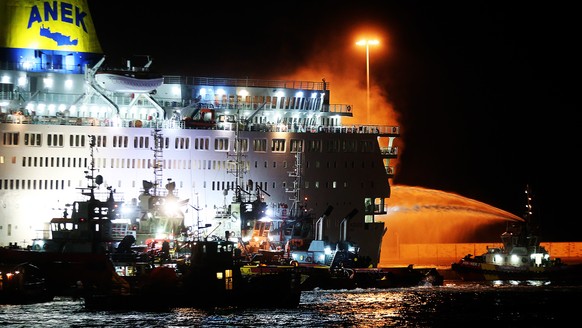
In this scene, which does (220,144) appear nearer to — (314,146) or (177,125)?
(177,125)

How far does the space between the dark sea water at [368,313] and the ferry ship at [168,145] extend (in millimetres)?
11015

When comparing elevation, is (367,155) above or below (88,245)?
above

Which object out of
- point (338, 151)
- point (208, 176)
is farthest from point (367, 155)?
point (208, 176)

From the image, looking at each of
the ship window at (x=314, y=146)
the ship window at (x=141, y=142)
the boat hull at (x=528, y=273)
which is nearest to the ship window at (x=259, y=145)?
the ship window at (x=314, y=146)

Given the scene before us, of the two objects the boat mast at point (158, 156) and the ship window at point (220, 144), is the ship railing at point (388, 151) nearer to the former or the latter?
the ship window at point (220, 144)

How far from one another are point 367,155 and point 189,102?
1377 centimetres

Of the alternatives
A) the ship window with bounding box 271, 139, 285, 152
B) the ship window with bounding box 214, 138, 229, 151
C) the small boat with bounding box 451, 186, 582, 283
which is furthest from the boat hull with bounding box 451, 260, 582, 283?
the ship window with bounding box 214, 138, 229, 151

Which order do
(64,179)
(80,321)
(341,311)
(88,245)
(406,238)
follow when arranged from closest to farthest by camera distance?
(80,321) < (341,311) < (88,245) < (64,179) < (406,238)

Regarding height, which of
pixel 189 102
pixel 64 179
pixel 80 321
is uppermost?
pixel 189 102

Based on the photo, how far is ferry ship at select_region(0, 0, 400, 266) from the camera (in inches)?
3524

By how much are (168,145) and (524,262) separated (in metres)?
26.7

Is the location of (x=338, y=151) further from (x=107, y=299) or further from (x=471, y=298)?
(x=107, y=299)

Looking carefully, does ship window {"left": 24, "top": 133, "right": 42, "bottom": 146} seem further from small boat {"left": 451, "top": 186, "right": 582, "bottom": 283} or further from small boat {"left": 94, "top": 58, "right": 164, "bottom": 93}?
small boat {"left": 451, "top": 186, "right": 582, "bottom": 283}

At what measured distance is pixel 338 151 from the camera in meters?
95.5
